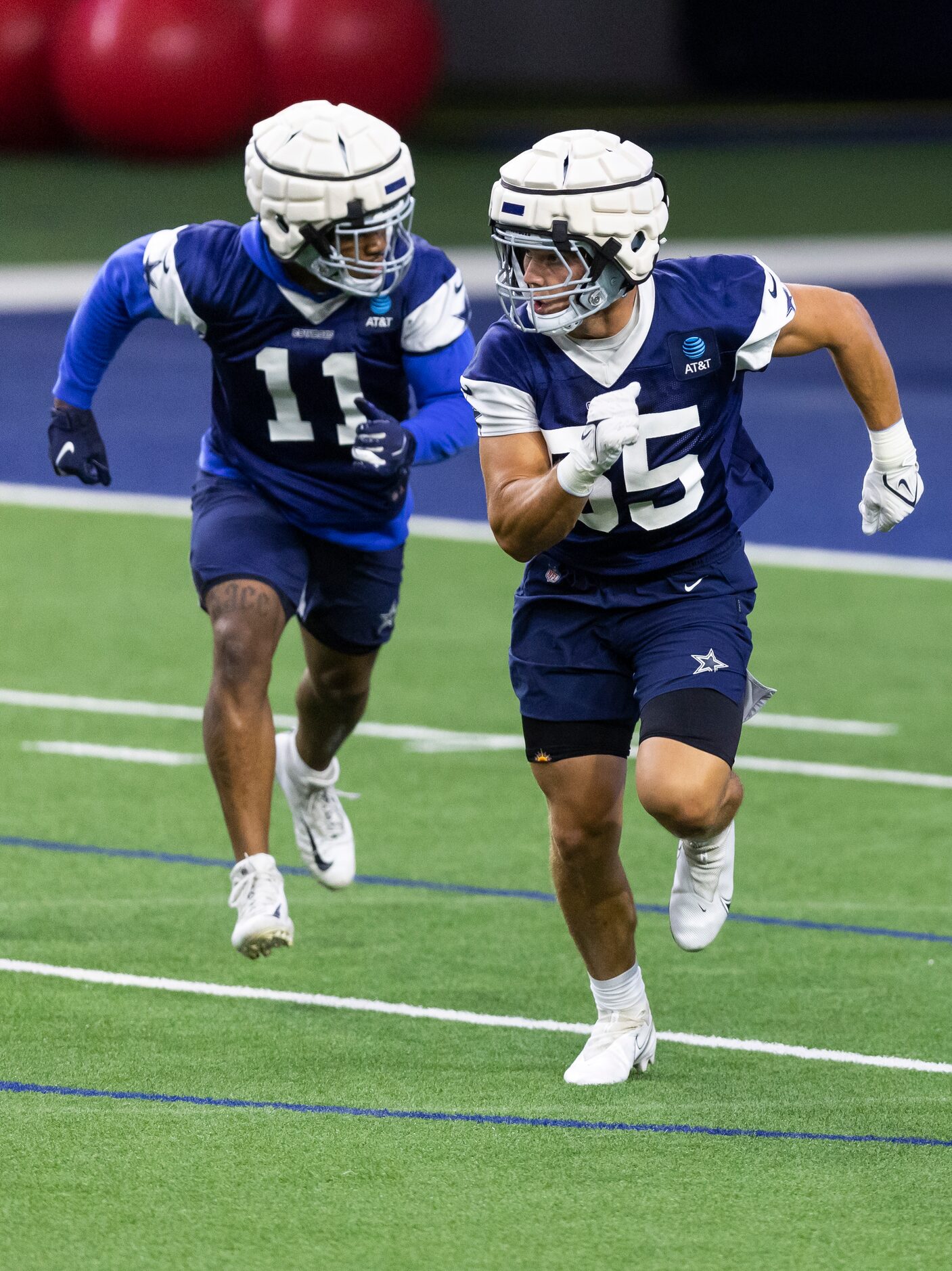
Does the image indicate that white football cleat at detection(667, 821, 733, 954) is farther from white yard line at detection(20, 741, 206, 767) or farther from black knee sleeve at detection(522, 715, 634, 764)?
white yard line at detection(20, 741, 206, 767)

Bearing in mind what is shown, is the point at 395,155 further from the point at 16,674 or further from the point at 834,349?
the point at 16,674

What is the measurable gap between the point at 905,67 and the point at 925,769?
3196 centimetres

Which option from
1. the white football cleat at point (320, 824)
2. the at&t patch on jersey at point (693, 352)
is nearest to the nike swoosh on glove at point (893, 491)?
the at&t patch on jersey at point (693, 352)

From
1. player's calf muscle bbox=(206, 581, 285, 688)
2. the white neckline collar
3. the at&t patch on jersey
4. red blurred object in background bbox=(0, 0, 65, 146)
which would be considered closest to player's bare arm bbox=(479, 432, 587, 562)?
the white neckline collar

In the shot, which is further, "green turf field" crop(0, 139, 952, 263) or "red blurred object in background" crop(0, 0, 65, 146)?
"red blurred object in background" crop(0, 0, 65, 146)

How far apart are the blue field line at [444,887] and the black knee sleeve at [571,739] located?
5.74ft

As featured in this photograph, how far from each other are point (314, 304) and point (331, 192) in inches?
15.3

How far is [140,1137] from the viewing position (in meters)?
4.72

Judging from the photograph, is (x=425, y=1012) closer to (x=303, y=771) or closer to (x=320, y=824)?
(x=320, y=824)

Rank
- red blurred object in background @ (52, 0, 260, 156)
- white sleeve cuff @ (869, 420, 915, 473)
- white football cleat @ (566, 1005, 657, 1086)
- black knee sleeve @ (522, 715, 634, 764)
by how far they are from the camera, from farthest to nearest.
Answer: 1. red blurred object in background @ (52, 0, 260, 156)
2. white sleeve cuff @ (869, 420, 915, 473)
3. white football cleat @ (566, 1005, 657, 1086)
4. black knee sleeve @ (522, 715, 634, 764)

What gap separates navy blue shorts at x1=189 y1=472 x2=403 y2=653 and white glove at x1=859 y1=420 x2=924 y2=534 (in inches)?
67.0

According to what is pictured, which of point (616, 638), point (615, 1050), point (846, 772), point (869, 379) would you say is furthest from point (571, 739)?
point (846, 772)

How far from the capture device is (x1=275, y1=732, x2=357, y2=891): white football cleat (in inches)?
272

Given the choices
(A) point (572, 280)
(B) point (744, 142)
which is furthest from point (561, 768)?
(B) point (744, 142)
